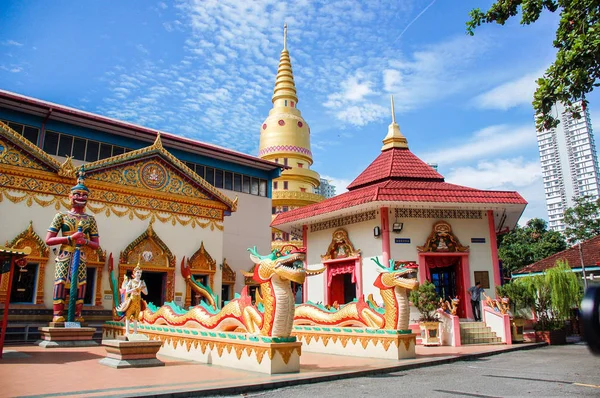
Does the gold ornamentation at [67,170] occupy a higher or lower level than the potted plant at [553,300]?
higher

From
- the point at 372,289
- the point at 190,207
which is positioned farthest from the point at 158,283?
the point at 372,289

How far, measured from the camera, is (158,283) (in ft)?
57.5

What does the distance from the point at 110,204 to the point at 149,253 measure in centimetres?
221

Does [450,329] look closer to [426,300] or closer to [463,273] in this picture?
[426,300]

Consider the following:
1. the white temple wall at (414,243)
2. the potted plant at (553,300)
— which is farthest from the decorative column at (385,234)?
the potted plant at (553,300)

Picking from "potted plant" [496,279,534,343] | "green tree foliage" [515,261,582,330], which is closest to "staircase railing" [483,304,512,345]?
"potted plant" [496,279,534,343]

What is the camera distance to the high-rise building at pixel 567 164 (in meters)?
94.8

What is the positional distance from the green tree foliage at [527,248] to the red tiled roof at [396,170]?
19.6m

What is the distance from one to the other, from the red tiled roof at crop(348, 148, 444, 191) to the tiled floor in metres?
A: 7.87

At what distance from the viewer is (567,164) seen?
100m

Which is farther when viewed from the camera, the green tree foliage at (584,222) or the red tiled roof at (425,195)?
the green tree foliage at (584,222)

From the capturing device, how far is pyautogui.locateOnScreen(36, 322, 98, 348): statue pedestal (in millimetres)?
12633

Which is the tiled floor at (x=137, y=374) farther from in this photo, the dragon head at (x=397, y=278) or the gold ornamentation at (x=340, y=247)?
the gold ornamentation at (x=340, y=247)

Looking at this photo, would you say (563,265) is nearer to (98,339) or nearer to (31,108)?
(98,339)
